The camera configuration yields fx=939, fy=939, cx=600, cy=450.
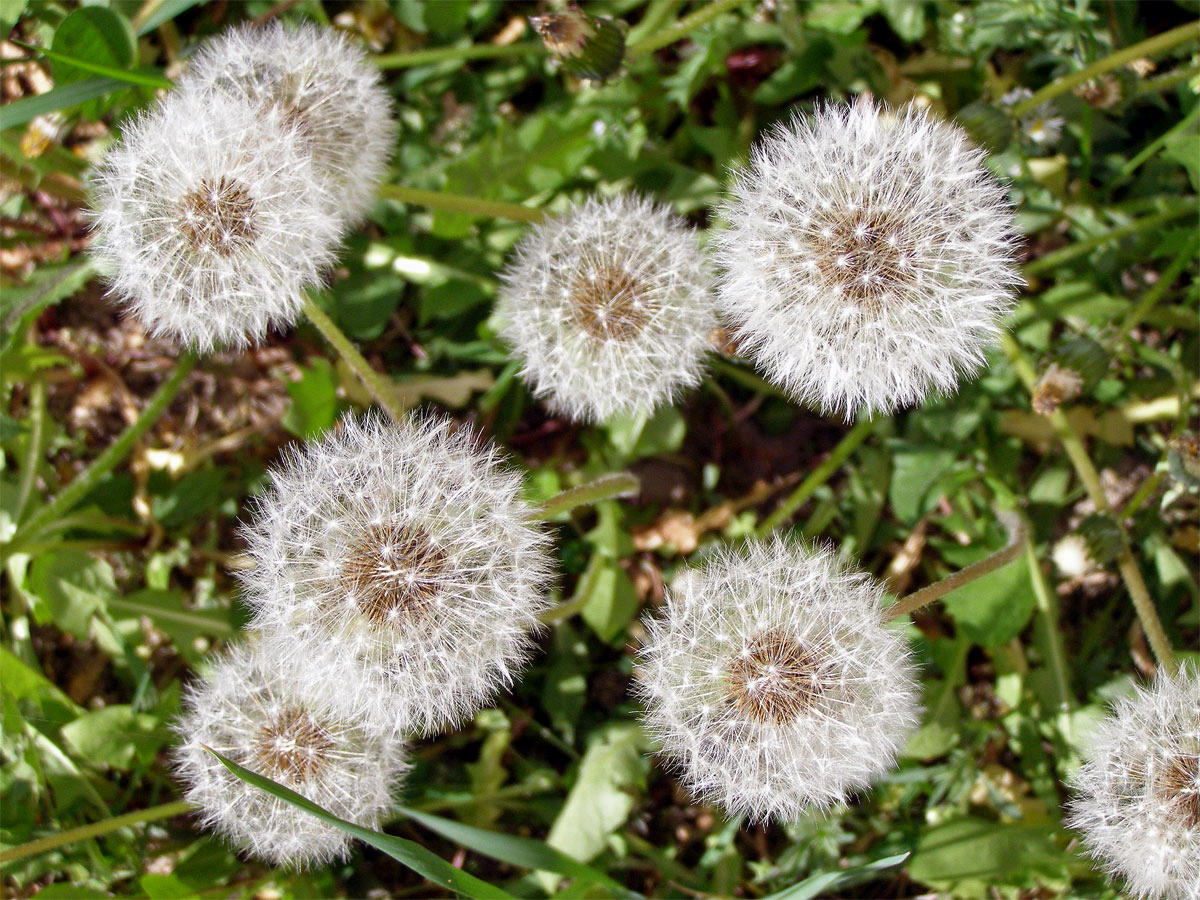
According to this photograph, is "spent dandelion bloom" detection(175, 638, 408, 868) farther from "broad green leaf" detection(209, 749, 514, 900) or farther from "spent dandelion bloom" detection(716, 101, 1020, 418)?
"spent dandelion bloom" detection(716, 101, 1020, 418)

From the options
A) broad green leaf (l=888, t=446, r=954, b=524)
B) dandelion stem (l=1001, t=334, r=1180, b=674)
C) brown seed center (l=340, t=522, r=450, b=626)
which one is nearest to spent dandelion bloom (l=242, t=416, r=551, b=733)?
brown seed center (l=340, t=522, r=450, b=626)

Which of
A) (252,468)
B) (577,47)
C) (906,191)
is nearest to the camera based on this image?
(906,191)

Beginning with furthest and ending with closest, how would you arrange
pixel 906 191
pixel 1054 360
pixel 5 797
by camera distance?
pixel 5 797
pixel 1054 360
pixel 906 191

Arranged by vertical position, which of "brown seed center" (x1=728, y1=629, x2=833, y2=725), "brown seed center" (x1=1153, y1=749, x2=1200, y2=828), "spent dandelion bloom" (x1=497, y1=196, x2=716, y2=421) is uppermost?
"spent dandelion bloom" (x1=497, y1=196, x2=716, y2=421)

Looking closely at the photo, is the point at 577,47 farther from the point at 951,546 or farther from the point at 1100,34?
the point at 951,546

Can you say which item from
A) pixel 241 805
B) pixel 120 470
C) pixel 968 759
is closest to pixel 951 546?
pixel 968 759
